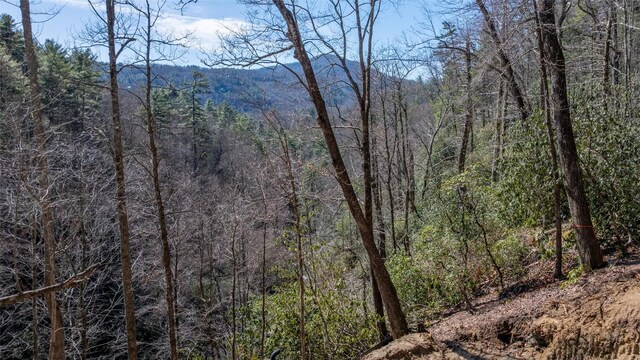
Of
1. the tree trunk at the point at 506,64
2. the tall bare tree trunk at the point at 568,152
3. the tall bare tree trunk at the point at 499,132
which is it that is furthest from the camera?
the tall bare tree trunk at the point at 499,132

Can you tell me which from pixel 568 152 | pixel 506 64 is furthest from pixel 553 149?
pixel 506 64

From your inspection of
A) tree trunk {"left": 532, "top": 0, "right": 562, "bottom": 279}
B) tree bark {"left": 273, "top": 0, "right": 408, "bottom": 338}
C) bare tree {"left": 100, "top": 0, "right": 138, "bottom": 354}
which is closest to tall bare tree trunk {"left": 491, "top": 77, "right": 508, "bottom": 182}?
tree trunk {"left": 532, "top": 0, "right": 562, "bottom": 279}

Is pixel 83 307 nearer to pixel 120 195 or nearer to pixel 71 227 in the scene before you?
pixel 71 227

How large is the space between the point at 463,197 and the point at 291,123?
165 inches

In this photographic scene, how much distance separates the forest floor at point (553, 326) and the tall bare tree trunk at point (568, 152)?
1.17 feet

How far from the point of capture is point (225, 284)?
24141 millimetres

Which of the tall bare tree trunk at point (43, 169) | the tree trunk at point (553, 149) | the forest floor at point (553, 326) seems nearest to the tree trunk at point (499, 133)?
the tree trunk at point (553, 149)

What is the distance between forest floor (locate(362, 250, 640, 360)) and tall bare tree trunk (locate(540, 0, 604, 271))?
0.36 metres

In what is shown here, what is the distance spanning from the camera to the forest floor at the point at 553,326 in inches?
199

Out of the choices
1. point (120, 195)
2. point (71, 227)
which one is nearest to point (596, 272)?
point (120, 195)

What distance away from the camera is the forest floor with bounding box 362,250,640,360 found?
505 cm

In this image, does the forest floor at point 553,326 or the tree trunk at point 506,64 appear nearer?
the forest floor at point 553,326

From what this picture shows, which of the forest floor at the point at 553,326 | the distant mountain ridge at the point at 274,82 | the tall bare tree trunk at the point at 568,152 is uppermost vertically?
the distant mountain ridge at the point at 274,82

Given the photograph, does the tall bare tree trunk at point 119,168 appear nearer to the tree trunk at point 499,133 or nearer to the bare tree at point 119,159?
the bare tree at point 119,159
